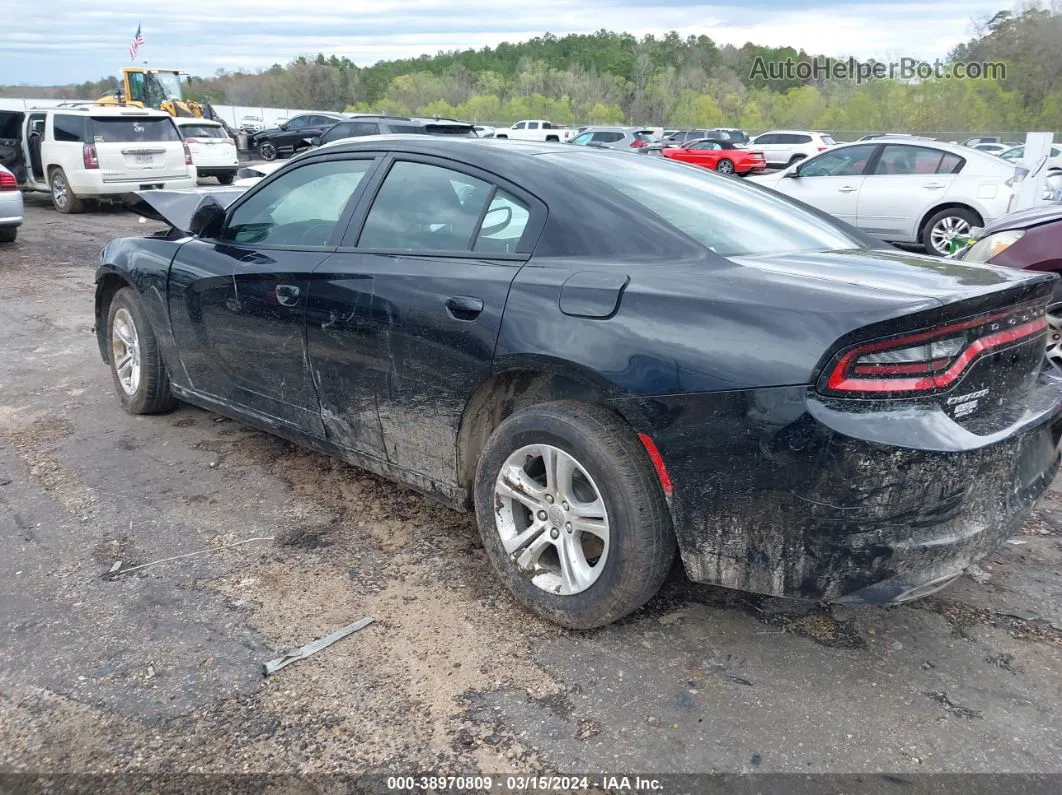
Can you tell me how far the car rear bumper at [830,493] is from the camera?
7.38 feet

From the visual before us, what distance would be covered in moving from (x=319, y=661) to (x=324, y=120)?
30.3 meters

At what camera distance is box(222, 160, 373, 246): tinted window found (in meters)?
3.65

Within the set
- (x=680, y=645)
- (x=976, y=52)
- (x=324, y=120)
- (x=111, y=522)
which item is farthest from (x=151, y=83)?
(x=976, y=52)

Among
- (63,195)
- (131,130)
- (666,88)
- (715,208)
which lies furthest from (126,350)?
(666,88)

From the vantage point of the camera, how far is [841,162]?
12.0 meters

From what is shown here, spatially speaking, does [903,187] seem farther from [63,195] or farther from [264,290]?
[63,195]

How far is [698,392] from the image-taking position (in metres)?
2.41

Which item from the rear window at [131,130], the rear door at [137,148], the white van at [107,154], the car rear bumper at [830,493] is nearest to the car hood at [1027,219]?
the car rear bumper at [830,493]

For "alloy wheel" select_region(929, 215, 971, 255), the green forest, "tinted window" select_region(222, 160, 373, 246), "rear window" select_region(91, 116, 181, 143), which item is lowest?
"alloy wheel" select_region(929, 215, 971, 255)

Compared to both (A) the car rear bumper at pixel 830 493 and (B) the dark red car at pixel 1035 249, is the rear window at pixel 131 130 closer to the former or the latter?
(B) the dark red car at pixel 1035 249

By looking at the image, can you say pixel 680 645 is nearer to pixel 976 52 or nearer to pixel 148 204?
pixel 148 204

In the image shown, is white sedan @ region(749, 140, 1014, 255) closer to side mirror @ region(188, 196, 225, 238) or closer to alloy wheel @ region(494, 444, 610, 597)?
side mirror @ region(188, 196, 225, 238)

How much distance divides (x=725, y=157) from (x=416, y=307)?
2622 cm

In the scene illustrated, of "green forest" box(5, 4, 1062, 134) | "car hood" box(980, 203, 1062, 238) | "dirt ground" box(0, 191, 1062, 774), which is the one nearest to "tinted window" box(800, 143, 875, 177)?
"car hood" box(980, 203, 1062, 238)
